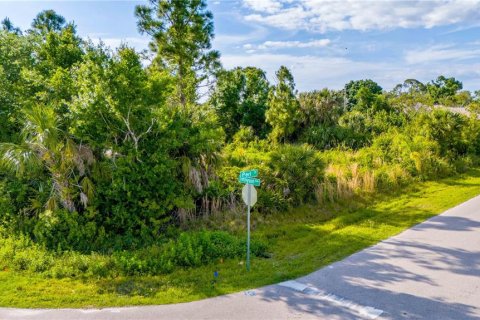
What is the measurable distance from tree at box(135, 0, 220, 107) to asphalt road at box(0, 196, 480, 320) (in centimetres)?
990

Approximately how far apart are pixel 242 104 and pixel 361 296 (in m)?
21.5

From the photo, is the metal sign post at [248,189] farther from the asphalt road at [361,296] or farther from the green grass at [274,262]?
the asphalt road at [361,296]

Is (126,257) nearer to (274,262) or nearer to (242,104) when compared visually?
(274,262)

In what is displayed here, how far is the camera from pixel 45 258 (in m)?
8.02

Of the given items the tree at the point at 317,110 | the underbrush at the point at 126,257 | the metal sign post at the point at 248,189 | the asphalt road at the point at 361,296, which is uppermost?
the tree at the point at 317,110

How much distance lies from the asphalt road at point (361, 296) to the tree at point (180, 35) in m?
9.90

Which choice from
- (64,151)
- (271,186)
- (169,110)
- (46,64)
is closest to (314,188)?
(271,186)

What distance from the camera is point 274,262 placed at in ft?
26.0

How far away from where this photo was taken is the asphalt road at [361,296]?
5.78 m

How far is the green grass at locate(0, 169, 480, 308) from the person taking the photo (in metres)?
6.52

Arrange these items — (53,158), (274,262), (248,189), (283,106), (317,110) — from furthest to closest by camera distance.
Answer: (317,110), (283,106), (53,158), (274,262), (248,189)

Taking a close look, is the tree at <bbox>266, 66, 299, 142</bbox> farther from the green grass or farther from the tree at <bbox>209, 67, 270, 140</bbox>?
the green grass

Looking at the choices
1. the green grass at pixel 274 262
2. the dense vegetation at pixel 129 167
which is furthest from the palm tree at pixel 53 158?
the green grass at pixel 274 262

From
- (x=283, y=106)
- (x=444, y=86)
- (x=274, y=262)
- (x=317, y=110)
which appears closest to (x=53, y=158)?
(x=274, y=262)
